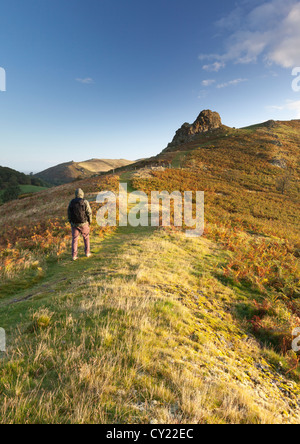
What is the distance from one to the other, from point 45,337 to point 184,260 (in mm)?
6682

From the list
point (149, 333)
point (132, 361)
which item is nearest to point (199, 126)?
point (149, 333)

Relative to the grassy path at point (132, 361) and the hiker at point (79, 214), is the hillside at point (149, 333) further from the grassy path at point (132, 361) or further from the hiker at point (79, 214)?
the hiker at point (79, 214)

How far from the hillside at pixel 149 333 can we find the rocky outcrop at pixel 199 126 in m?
83.6

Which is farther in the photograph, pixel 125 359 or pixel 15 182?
pixel 15 182

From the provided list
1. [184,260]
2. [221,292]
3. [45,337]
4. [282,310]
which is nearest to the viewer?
[45,337]

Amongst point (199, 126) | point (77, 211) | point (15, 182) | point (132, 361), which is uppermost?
point (199, 126)

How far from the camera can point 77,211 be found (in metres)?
8.86

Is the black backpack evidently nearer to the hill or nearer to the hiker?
the hiker

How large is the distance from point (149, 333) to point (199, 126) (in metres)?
98.0

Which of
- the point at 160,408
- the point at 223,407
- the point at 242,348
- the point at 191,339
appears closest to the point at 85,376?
the point at 160,408

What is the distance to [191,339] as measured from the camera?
12.8 feet

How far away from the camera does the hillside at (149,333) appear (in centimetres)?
230

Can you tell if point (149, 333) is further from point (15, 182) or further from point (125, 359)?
point (15, 182)
